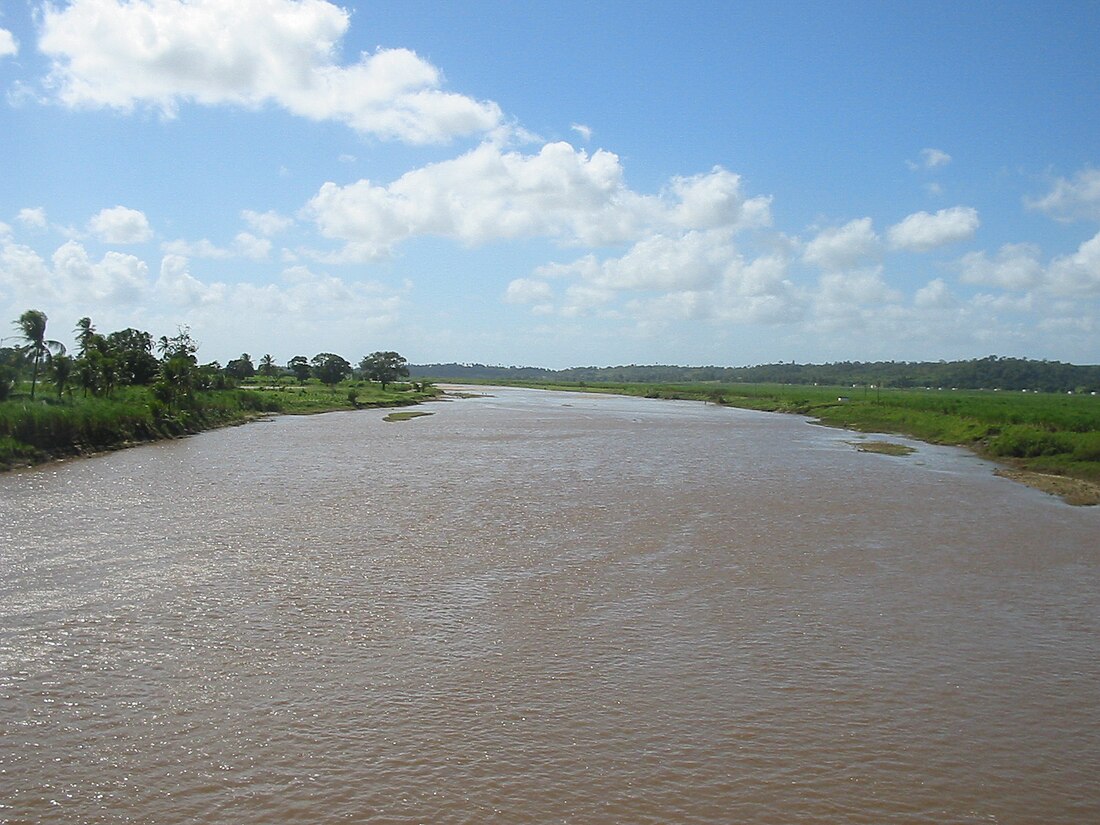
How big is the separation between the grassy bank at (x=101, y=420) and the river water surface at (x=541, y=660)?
252 inches

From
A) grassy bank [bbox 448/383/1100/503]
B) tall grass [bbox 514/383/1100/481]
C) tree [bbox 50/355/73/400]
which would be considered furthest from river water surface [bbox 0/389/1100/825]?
tree [bbox 50/355/73/400]

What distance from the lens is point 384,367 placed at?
96.4m

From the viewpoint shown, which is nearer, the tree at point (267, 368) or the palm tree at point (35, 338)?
the palm tree at point (35, 338)

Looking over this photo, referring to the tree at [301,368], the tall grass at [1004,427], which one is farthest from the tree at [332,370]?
the tall grass at [1004,427]

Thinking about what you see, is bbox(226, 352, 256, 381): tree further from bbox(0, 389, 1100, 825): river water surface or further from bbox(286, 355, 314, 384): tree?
bbox(0, 389, 1100, 825): river water surface

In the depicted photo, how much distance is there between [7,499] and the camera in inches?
725

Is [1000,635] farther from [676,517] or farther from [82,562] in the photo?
[82,562]

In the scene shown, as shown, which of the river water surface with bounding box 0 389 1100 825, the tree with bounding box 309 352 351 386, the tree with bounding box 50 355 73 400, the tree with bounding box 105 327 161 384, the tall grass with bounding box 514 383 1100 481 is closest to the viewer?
the river water surface with bounding box 0 389 1100 825

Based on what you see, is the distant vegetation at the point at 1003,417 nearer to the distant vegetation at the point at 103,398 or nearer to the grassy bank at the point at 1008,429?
the grassy bank at the point at 1008,429

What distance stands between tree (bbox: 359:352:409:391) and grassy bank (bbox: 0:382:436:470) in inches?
1820

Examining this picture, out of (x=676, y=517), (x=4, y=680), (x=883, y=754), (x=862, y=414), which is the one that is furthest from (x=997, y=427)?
(x=4, y=680)

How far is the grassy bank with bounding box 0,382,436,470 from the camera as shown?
24.2 metres

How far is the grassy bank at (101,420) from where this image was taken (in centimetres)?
2417

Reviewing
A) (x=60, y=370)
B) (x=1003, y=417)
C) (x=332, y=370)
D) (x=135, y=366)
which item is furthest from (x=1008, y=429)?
(x=332, y=370)
